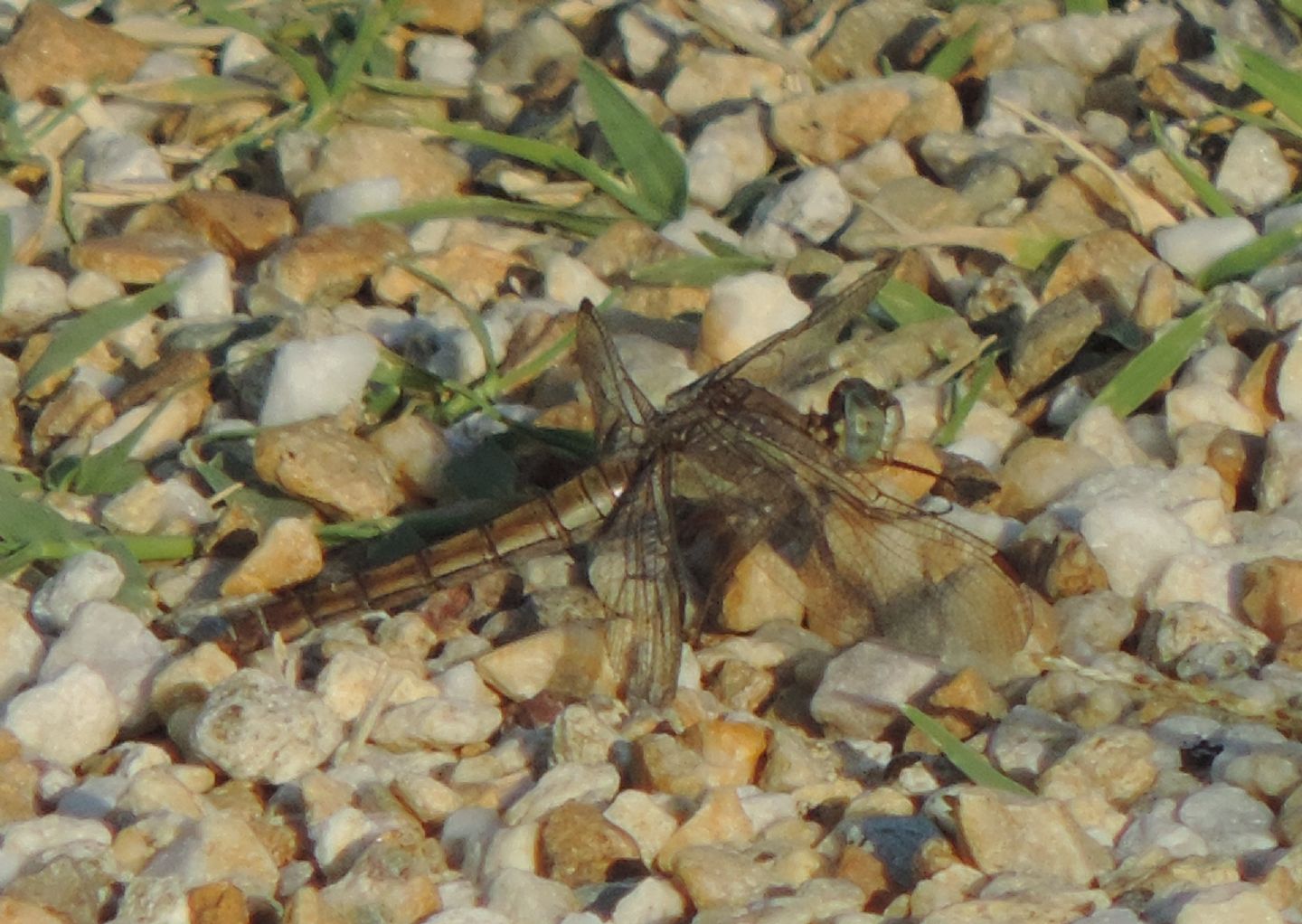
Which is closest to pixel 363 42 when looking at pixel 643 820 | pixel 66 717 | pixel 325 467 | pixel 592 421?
pixel 592 421

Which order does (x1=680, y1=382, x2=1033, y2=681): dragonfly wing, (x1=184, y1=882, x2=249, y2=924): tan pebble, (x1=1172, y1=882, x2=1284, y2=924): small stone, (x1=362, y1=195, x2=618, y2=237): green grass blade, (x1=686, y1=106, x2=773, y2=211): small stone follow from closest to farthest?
(x1=1172, y1=882, x2=1284, y2=924): small stone → (x1=184, y1=882, x2=249, y2=924): tan pebble → (x1=680, y1=382, x2=1033, y2=681): dragonfly wing → (x1=362, y1=195, x2=618, y2=237): green grass blade → (x1=686, y1=106, x2=773, y2=211): small stone

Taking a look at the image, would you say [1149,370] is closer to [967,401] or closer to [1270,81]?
[967,401]

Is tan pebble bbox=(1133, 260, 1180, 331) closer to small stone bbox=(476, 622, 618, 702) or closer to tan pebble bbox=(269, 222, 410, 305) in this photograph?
small stone bbox=(476, 622, 618, 702)

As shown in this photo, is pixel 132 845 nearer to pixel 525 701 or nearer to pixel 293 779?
pixel 293 779

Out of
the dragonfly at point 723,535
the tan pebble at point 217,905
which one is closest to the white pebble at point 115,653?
the dragonfly at point 723,535

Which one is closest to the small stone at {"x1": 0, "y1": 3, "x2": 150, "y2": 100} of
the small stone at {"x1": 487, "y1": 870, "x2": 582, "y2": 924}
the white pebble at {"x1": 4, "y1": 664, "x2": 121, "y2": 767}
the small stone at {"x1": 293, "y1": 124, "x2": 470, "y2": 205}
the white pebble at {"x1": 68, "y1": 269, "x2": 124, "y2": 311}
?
the small stone at {"x1": 293, "y1": 124, "x2": 470, "y2": 205}

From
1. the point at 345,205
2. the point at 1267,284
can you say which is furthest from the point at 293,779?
the point at 1267,284
